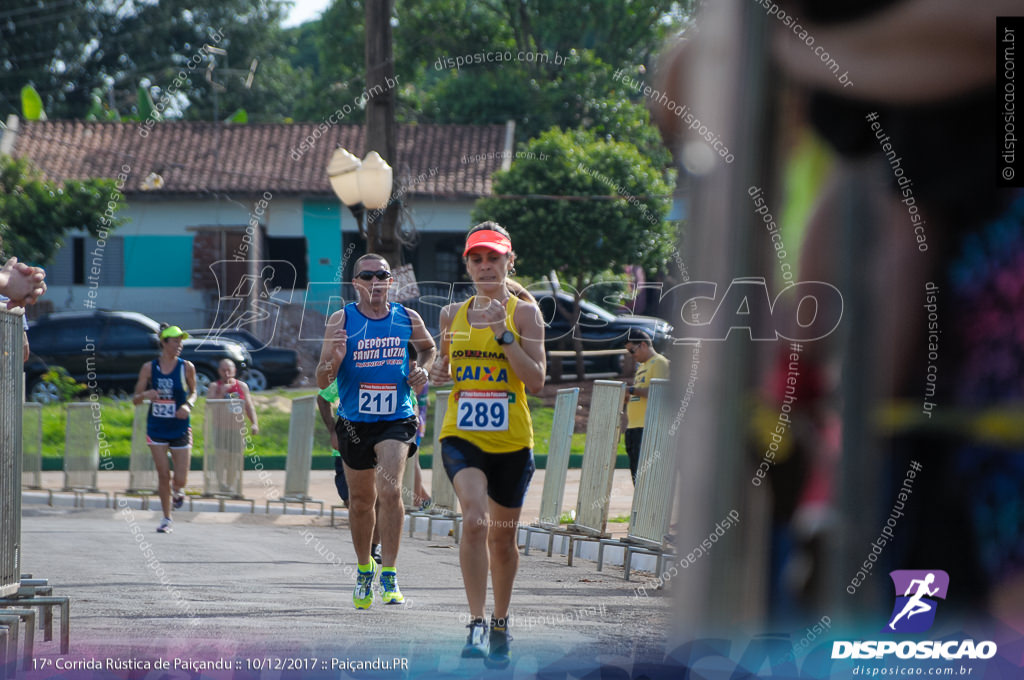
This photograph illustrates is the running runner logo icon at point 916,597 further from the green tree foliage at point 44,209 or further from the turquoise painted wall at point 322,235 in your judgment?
the green tree foliage at point 44,209

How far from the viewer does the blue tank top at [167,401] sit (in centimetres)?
1194

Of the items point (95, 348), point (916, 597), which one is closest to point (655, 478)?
point (916, 597)

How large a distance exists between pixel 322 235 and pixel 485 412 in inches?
448

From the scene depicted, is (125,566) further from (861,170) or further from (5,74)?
(5,74)

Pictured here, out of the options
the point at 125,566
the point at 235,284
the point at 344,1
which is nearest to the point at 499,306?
the point at 235,284

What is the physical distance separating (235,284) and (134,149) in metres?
17.9

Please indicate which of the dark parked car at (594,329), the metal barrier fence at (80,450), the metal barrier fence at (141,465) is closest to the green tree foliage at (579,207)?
the dark parked car at (594,329)

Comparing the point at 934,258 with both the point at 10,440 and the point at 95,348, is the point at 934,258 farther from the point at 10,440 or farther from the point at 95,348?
the point at 95,348

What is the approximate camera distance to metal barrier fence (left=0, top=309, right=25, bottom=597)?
5.67m

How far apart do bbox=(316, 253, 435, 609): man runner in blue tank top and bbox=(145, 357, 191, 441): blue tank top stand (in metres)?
4.82

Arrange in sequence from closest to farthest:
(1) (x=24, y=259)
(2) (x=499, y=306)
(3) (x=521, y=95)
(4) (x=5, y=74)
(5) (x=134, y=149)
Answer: (2) (x=499, y=306), (1) (x=24, y=259), (5) (x=134, y=149), (3) (x=521, y=95), (4) (x=5, y=74)

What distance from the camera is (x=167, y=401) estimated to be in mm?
11945

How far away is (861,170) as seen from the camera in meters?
3.82

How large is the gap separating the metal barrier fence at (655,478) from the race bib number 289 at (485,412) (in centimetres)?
313
